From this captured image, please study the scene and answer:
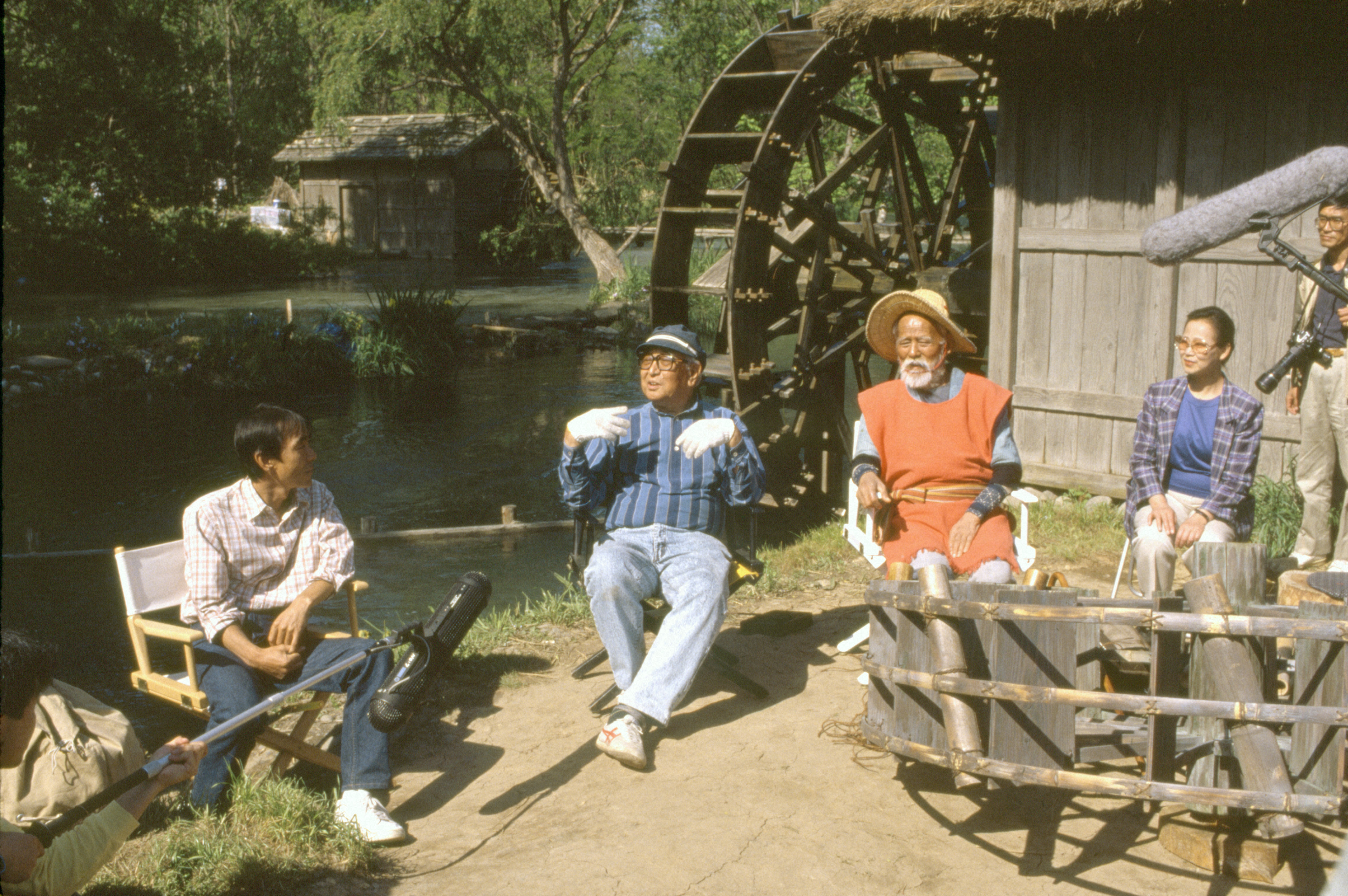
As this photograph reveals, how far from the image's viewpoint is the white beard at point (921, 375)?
4.43 meters

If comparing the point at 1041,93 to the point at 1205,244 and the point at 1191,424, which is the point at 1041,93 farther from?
the point at 1205,244

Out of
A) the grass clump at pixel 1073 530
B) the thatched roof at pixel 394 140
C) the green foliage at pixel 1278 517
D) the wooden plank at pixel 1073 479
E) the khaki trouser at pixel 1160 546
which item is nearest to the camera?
the khaki trouser at pixel 1160 546

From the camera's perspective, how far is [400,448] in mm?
12656

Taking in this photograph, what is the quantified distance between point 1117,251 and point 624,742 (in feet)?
15.9

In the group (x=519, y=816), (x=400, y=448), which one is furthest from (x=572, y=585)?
(x=400, y=448)

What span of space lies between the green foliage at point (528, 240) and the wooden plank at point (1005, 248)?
23703 mm

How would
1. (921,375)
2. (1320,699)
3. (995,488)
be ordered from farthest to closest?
(921,375)
(995,488)
(1320,699)

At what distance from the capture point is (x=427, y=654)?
12.3ft

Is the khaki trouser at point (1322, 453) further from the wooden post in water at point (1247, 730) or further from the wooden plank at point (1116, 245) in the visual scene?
the wooden post in water at point (1247, 730)

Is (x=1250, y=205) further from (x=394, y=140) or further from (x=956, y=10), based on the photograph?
(x=394, y=140)

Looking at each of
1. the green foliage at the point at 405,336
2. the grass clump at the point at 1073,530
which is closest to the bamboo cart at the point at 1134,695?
the grass clump at the point at 1073,530

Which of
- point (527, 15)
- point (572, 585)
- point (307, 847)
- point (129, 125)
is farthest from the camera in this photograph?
point (129, 125)

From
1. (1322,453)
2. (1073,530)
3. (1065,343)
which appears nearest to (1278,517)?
(1322,453)

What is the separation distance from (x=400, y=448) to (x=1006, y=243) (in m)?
7.20
